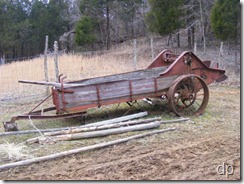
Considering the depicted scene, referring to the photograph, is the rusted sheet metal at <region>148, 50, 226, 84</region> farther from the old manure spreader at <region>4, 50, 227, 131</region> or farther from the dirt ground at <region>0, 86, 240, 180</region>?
the dirt ground at <region>0, 86, 240, 180</region>

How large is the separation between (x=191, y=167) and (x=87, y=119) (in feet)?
9.99

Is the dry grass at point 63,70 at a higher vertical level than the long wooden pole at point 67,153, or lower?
higher

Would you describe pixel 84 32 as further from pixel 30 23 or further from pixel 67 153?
pixel 67 153

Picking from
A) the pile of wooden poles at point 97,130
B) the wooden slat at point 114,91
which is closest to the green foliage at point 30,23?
the wooden slat at point 114,91

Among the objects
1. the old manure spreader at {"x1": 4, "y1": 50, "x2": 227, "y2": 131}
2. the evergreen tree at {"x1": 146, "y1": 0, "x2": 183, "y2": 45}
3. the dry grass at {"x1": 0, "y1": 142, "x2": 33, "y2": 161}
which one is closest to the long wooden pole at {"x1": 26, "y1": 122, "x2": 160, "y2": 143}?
the dry grass at {"x1": 0, "y1": 142, "x2": 33, "y2": 161}

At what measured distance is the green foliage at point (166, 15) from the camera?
14.0m

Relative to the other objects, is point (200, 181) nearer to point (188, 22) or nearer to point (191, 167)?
point (191, 167)

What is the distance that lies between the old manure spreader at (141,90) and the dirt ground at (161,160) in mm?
987

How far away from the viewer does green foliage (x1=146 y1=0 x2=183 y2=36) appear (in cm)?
1402

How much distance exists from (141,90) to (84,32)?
16775mm

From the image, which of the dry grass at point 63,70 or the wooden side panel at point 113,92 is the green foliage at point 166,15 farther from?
the wooden side panel at point 113,92

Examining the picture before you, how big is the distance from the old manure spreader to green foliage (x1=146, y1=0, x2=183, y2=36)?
9.37m

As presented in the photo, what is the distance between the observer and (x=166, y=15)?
14352 millimetres

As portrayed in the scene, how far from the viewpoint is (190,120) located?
4.40 metres
